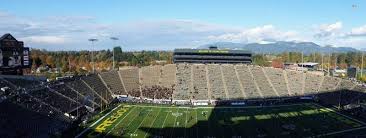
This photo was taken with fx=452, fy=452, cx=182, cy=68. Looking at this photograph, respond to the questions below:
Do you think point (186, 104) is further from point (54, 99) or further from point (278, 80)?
point (278, 80)

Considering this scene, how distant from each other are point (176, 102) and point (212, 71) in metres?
21.3

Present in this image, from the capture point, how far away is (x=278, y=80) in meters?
94.4

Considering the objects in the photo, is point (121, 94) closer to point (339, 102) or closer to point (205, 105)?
point (205, 105)

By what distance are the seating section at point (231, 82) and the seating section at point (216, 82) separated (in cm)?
112

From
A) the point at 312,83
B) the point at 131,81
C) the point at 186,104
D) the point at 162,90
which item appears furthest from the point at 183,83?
the point at 312,83

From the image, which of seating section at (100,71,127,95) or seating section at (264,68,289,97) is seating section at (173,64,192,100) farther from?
seating section at (264,68,289,97)

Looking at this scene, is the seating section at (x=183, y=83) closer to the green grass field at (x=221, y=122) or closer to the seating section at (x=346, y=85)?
the green grass field at (x=221, y=122)

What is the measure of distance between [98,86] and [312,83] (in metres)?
42.3

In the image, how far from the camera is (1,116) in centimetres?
4931

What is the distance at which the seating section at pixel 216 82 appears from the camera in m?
84.6

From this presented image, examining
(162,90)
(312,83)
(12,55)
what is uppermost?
(12,55)

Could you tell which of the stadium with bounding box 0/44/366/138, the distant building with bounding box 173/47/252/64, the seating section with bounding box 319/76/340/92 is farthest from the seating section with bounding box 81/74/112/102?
the seating section with bounding box 319/76/340/92

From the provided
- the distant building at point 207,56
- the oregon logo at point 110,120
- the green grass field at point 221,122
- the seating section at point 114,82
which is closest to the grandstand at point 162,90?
the seating section at point 114,82

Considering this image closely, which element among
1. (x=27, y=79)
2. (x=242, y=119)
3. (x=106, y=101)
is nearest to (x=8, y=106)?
(x=27, y=79)
